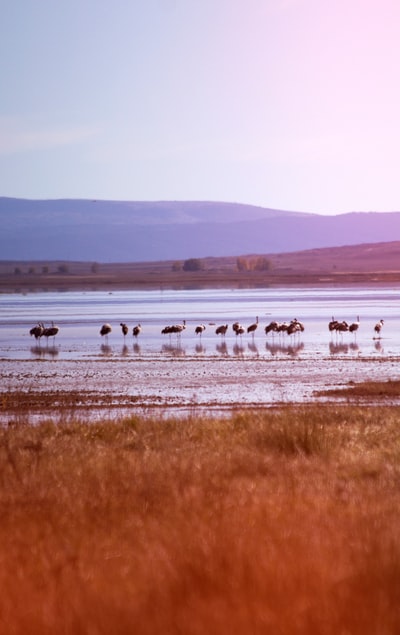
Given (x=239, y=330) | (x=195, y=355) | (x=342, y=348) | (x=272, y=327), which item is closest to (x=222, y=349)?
(x=195, y=355)

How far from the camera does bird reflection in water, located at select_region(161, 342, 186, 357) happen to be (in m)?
35.5

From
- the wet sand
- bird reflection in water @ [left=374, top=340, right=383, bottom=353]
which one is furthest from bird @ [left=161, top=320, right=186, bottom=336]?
the wet sand

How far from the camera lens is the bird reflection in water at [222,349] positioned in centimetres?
3589

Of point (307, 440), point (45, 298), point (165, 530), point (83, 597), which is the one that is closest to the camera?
point (83, 597)

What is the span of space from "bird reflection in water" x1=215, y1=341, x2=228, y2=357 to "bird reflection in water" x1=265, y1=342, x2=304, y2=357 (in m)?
1.51

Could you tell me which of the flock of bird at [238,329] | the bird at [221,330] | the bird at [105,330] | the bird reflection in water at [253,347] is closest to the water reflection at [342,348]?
the flock of bird at [238,329]

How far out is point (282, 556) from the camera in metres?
6.10

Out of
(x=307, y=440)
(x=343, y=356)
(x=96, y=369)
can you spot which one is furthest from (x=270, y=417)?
(x=343, y=356)

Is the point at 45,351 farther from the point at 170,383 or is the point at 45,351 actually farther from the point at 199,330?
the point at 170,383

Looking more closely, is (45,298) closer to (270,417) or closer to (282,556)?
(270,417)

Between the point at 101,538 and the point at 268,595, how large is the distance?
1994 mm

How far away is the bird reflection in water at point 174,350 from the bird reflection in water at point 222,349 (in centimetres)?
125

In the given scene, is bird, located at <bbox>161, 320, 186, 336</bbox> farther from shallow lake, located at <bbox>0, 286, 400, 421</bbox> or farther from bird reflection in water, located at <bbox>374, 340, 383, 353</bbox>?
bird reflection in water, located at <bbox>374, 340, 383, 353</bbox>

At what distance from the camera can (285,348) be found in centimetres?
3756
